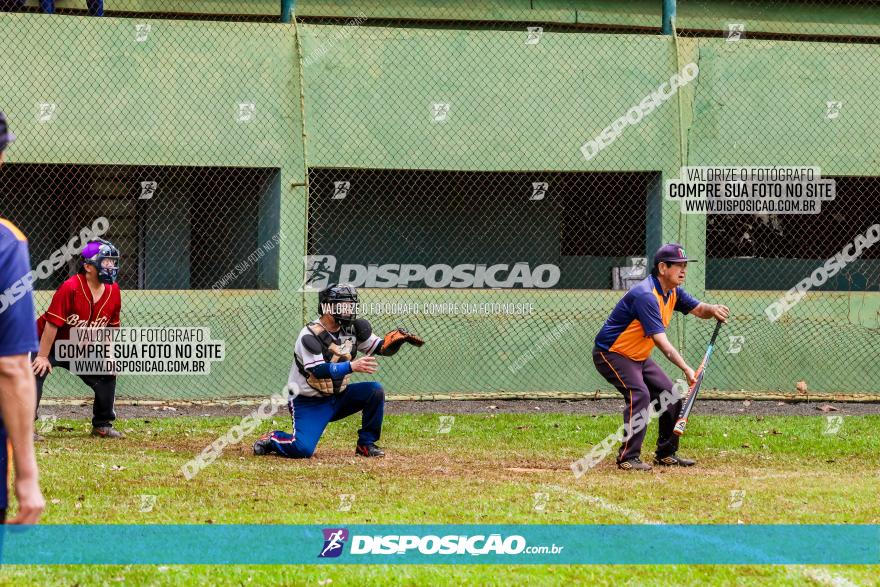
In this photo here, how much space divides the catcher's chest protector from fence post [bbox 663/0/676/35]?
25.9 feet

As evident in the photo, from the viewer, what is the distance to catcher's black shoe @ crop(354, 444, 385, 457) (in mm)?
10000

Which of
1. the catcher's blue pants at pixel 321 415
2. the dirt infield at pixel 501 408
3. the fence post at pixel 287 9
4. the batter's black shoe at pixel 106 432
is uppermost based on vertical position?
the fence post at pixel 287 9

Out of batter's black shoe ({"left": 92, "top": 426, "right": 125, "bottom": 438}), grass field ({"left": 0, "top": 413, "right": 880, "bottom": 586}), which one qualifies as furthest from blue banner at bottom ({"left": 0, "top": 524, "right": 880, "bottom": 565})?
batter's black shoe ({"left": 92, "top": 426, "right": 125, "bottom": 438})

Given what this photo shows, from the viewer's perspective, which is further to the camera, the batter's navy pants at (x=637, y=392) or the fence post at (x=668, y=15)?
the fence post at (x=668, y=15)

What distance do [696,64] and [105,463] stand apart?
9.62m

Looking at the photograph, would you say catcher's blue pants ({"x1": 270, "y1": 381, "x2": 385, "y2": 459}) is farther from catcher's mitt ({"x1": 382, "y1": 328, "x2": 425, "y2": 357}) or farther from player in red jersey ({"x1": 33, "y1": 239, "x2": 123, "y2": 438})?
player in red jersey ({"x1": 33, "y1": 239, "x2": 123, "y2": 438})

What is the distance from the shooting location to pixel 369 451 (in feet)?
32.8

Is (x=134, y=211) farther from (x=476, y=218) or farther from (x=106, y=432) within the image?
(x=106, y=432)

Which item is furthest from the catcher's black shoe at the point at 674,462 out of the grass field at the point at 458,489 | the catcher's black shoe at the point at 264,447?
the catcher's black shoe at the point at 264,447

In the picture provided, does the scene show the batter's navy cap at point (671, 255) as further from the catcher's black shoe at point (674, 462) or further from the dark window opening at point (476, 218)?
the dark window opening at point (476, 218)

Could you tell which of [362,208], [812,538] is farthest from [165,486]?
[362,208]

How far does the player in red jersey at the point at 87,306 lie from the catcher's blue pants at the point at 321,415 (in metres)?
2.08

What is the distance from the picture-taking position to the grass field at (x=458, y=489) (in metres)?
5.78

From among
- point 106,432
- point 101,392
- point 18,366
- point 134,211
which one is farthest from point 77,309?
point 18,366
